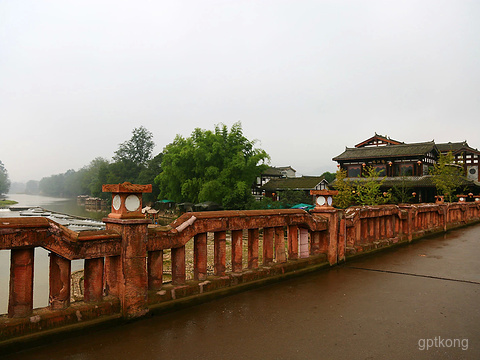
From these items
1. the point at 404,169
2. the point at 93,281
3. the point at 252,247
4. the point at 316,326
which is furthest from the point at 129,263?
the point at 404,169

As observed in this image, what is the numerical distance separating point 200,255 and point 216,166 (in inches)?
1112

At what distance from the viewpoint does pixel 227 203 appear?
2844 centimetres

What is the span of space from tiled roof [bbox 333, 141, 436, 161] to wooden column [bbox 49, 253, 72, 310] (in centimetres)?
3433

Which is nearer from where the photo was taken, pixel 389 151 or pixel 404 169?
pixel 404 169

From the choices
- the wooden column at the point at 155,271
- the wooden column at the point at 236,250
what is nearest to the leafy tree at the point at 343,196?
the wooden column at the point at 236,250

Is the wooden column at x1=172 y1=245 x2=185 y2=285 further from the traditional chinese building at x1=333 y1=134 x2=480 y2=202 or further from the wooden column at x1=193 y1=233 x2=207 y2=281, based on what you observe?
the traditional chinese building at x1=333 y1=134 x2=480 y2=202

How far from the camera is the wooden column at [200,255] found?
12.1ft

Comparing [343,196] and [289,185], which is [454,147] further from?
[289,185]

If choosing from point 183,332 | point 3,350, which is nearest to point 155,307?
point 183,332

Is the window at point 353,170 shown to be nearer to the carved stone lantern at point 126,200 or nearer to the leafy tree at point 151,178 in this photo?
the leafy tree at point 151,178

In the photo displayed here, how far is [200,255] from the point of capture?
3.69 m

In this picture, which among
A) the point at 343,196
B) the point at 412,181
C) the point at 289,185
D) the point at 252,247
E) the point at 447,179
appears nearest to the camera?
the point at 252,247

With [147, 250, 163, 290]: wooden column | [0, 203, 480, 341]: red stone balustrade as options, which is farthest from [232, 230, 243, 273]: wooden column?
[147, 250, 163, 290]: wooden column

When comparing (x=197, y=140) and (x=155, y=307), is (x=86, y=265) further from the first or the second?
(x=197, y=140)
